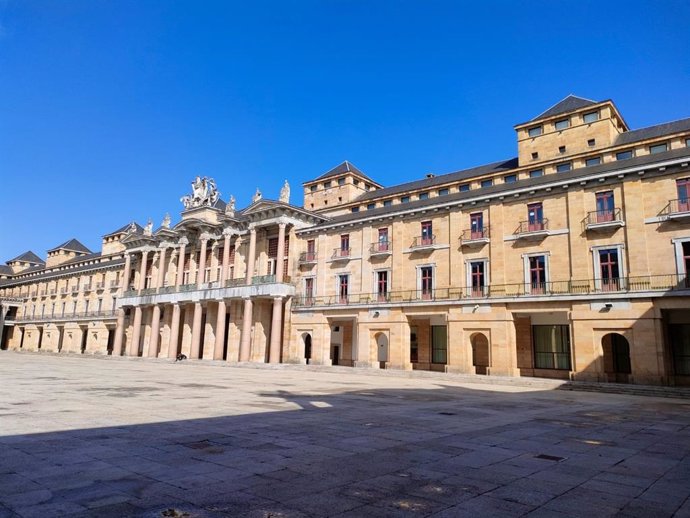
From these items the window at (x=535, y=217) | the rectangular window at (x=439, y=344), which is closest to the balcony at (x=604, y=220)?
the window at (x=535, y=217)

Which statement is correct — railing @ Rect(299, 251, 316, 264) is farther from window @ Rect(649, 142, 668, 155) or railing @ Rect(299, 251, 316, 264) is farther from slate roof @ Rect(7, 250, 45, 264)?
slate roof @ Rect(7, 250, 45, 264)

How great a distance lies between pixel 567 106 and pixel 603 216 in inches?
736

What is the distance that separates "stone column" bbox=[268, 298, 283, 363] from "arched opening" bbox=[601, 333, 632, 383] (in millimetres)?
26036

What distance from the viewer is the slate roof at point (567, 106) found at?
42594 mm

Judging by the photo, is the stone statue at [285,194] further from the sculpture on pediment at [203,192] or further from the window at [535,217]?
the window at [535,217]

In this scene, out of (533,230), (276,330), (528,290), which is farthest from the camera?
(276,330)

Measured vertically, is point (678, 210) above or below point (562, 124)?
below

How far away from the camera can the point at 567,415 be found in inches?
572

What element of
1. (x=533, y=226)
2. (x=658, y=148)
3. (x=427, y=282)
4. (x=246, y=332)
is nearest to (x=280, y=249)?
(x=246, y=332)

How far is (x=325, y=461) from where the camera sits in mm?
7344

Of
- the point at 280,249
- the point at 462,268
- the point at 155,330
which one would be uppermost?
the point at 280,249

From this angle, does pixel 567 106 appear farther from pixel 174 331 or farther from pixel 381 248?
pixel 174 331

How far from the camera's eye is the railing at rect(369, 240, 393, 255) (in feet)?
131

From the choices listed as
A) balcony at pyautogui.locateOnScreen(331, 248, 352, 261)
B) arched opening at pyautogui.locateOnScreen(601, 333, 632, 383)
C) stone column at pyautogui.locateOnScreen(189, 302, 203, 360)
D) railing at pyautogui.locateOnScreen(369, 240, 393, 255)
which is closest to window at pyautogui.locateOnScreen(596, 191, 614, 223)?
arched opening at pyautogui.locateOnScreen(601, 333, 632, 383)
